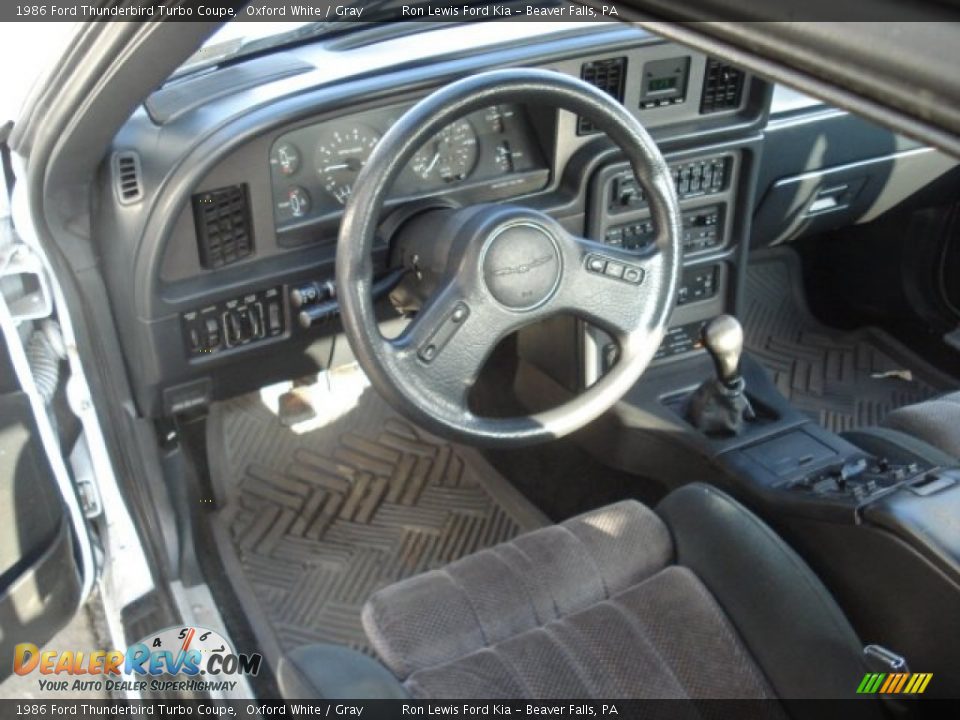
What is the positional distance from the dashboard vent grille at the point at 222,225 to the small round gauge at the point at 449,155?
0.32m

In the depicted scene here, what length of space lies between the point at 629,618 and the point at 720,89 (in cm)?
117

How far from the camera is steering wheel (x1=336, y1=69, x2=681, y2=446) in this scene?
56.0 inches

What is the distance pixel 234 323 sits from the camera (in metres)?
1.87

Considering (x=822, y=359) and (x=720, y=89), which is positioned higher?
(x=720, y=89)

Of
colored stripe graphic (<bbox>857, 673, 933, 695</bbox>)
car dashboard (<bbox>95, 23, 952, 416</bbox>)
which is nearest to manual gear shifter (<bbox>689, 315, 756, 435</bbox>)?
car dashboard (<bbox>95, 23, 952, 416</bbox>)

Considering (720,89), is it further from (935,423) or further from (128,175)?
(128,175)

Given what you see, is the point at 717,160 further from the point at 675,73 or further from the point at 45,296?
the point at 45,296

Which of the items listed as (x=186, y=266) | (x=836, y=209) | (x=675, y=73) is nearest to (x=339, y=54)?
(x=186, y=266)

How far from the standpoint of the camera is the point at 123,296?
69.7 inches

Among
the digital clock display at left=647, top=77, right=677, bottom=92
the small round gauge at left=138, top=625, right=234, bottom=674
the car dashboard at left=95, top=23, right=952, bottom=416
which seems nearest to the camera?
the car dashboard at left=95, top=23, right=952, bottom=416

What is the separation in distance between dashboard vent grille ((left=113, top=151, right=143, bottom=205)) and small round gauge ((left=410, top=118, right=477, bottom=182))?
49cm

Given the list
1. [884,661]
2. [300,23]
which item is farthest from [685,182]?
[884,661]

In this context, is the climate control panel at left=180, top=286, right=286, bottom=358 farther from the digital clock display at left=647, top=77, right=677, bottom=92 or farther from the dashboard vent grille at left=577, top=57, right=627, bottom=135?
the digital clock display at left=647, top=77, right=677, bottom=92

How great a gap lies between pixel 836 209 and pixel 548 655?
1.70 metres
